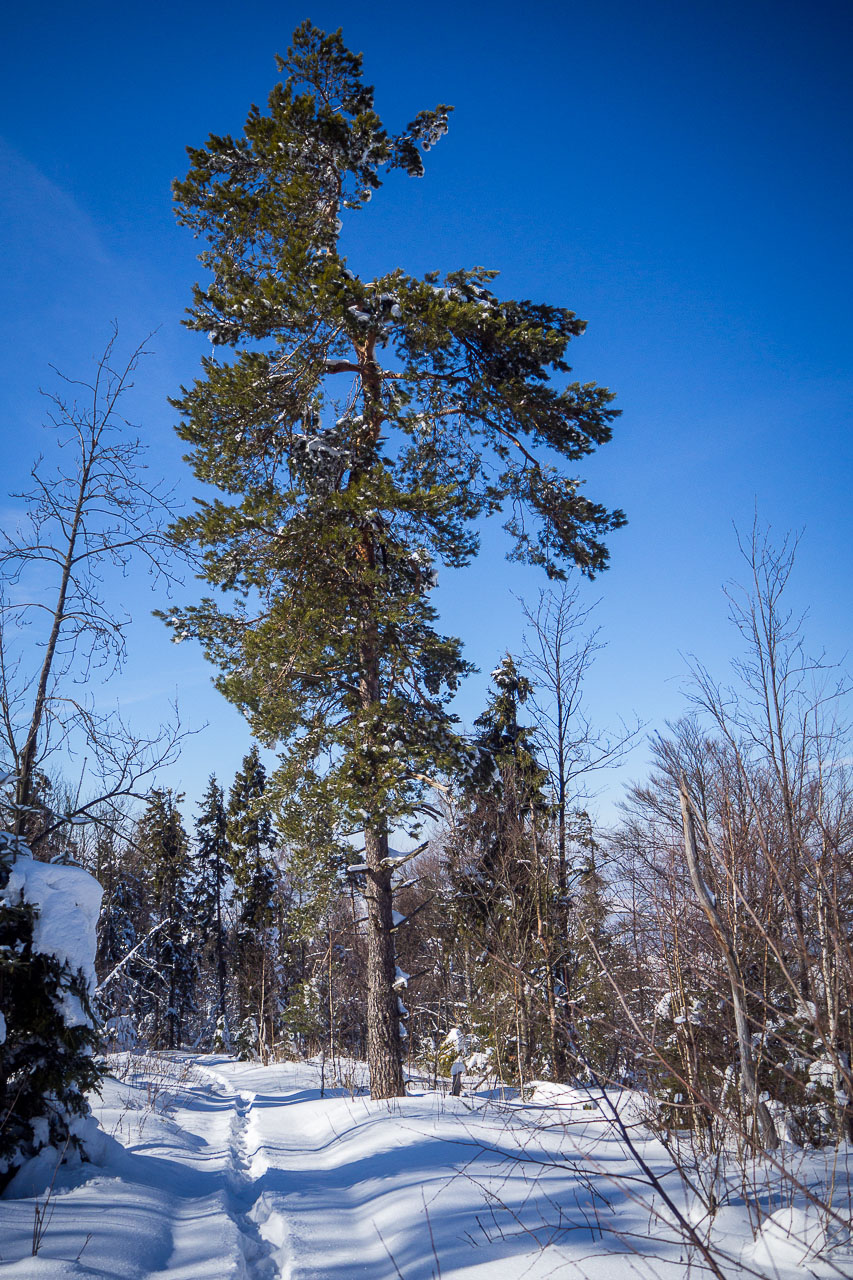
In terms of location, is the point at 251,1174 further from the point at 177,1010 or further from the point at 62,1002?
the point at 177,1010

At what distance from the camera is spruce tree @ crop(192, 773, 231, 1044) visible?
3359 cm

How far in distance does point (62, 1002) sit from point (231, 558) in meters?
5.35

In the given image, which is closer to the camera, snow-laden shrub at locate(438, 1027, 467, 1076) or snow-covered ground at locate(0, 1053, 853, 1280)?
snow-covered ground at locate(0, 1053, 853, 1280)

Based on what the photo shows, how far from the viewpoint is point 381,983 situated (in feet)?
28.6

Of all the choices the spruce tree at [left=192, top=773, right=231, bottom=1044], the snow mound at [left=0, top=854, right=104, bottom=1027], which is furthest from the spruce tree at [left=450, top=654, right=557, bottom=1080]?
the spruce tree at [left=192, top=773, right=231, bottom=1044]

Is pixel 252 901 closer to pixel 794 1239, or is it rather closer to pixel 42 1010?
pixel 42 1010

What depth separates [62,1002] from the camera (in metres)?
4.87

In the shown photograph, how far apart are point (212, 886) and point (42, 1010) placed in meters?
32.1

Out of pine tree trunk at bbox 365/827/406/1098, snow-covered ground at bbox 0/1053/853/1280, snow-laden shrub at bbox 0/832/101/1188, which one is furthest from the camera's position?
pine tree trunk at bbox 365/827/406/1098

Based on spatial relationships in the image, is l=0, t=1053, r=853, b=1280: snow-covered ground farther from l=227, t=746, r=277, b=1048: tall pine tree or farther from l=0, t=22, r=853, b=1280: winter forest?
l=227, t=746, r=277, b=1048: tall pine tree

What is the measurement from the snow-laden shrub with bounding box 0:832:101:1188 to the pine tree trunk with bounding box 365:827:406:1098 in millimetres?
3843

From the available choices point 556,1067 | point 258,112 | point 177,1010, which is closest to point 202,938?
point 177,1010

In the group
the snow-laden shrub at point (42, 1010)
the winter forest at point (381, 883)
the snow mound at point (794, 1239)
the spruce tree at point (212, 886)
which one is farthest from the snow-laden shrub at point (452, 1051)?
the spruce tree at point (212, 886)

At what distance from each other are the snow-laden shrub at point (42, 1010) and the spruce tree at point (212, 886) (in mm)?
29960
